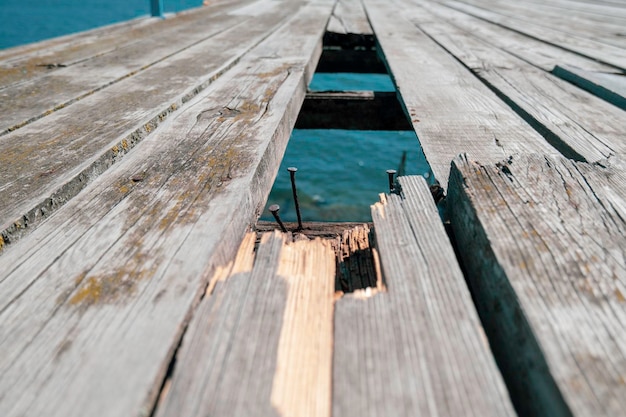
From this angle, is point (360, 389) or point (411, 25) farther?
point (411, 25)

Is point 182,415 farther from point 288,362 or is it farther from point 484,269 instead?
point 484,269

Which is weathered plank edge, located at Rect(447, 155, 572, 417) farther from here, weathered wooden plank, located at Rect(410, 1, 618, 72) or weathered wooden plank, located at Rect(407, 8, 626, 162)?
weathered wooden plank, located at Rect(410, 1, 618, 72)

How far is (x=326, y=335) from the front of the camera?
0.90 m

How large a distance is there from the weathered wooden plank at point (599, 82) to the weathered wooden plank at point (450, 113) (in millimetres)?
591

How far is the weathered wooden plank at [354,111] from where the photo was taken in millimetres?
3174

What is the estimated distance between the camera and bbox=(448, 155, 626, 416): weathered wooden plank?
0.76 meters

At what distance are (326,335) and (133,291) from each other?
0.47 meters

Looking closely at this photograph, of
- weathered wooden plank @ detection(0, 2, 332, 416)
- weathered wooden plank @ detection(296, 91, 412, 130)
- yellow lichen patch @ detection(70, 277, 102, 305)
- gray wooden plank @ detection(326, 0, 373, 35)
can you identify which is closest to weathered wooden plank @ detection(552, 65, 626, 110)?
weathered wooden plank @ detection(296, 91, 412, 130)

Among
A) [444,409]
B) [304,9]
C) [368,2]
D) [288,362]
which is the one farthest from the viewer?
[368,2]

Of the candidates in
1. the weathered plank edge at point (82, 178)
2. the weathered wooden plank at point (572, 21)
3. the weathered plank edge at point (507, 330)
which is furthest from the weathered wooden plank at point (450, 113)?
the weathered wooden plank at point (572, 21)

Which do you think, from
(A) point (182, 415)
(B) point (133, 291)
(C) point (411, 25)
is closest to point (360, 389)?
(A) point (182, 415)

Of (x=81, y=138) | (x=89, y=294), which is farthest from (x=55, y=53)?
(x=89, y=294)

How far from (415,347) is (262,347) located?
30 centimetres

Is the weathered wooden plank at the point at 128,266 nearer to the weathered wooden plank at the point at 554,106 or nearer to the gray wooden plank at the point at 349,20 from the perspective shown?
the weathered wooden plank at the point at 554,106
